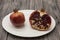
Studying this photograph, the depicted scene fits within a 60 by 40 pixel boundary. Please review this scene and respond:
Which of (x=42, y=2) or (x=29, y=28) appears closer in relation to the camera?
(x=29, y=28)

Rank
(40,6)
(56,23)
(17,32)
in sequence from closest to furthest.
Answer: (17,32) → (56,23) → (40,6)

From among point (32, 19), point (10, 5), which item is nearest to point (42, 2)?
point (10, 5)

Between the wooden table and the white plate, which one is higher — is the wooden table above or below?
above

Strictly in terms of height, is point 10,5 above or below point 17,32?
above

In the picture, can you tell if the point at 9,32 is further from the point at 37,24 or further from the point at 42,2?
the point at 42,2

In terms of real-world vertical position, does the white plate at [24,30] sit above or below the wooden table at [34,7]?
below

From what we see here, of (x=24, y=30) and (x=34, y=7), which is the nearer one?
(x=24, y=30)

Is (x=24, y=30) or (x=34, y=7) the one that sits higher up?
(x=34, y=7)

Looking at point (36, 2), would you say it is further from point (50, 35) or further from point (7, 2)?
point (50, 35)

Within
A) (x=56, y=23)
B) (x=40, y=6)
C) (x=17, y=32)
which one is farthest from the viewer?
(x=40, y=6)
